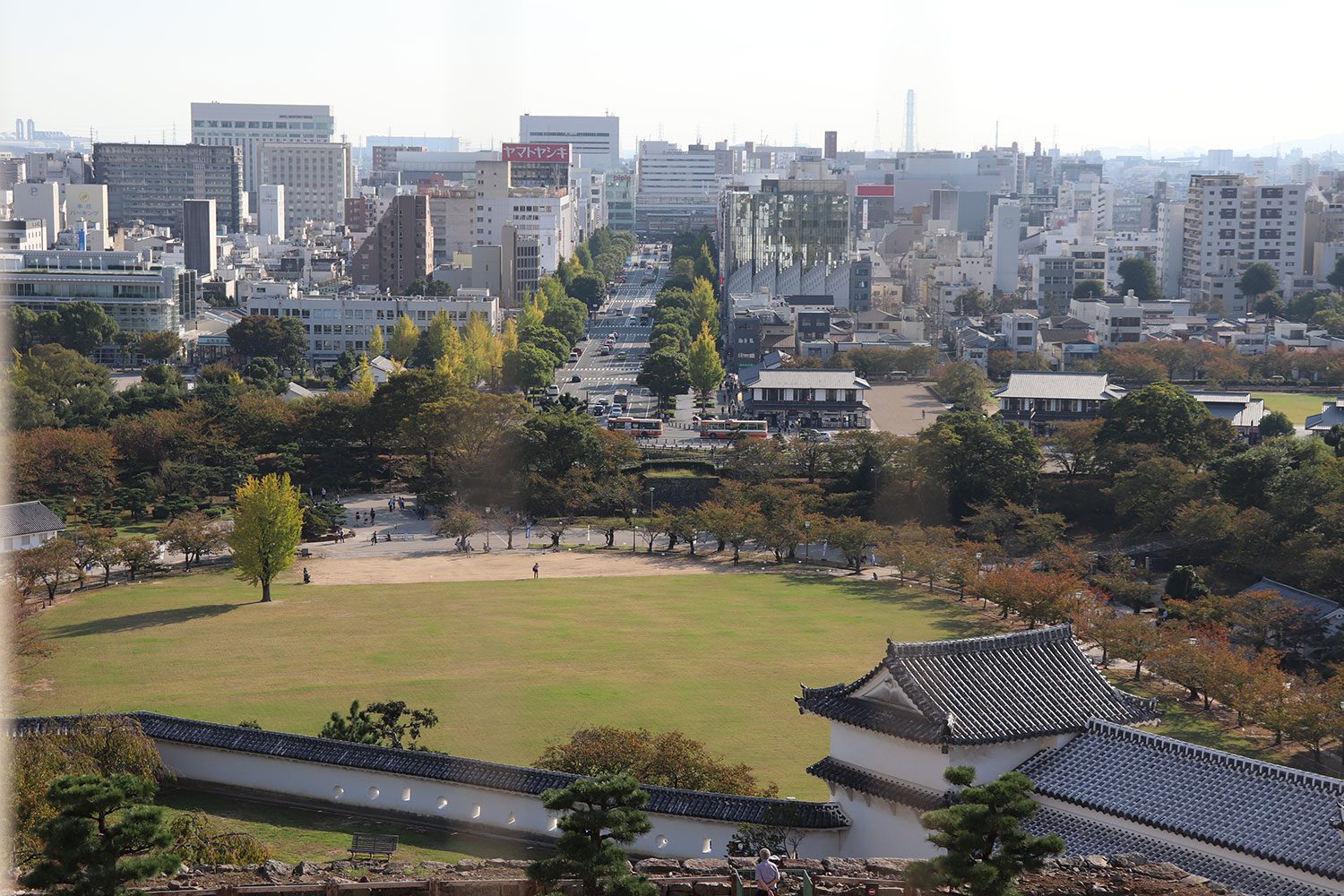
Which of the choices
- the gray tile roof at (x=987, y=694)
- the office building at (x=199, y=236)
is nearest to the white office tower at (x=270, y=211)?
the office building at (x=199, y=236)

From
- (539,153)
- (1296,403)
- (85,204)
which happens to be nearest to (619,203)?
(539,153)

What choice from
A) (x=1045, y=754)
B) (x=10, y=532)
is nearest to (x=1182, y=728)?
(x=1045, y=754)

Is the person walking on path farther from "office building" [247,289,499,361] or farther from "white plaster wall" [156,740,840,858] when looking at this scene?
"office building" [247,289,499,361]

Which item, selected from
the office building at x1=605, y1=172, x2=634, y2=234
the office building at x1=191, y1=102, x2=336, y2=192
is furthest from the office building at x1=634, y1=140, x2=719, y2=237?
the office building at x1=191, y1=102, x2=336, y2=192

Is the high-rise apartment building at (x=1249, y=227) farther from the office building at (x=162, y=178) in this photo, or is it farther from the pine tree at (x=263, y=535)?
the office building at (x=162, y=178)

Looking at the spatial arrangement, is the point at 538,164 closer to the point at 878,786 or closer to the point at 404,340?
the point at 404,340
